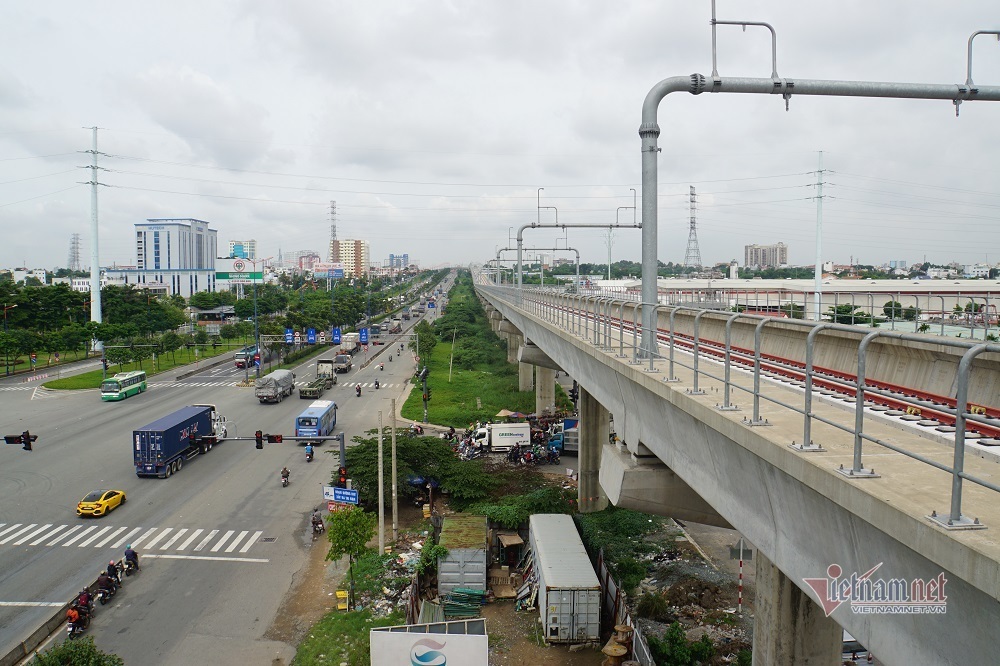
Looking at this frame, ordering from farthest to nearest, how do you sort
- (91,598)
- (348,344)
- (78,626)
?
(348,344), (91,598), (78,626)

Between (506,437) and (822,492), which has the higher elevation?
(822,492)

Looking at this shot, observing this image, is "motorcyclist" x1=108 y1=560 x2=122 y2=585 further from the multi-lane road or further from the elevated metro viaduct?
the elevated metro viaduct

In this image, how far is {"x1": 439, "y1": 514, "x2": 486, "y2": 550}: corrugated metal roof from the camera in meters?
17.0

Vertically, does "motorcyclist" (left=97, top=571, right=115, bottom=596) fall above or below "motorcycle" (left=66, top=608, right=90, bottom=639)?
above

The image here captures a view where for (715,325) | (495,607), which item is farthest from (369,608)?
(715,325)

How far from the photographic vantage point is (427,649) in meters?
11.4

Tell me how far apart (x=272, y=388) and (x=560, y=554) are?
31.0 metres

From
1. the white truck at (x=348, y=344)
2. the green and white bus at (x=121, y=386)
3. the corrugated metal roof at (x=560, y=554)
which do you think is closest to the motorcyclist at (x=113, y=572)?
the corrugated metal roof at (x=560, y=554)

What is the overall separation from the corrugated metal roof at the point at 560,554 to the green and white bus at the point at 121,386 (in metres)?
35.8

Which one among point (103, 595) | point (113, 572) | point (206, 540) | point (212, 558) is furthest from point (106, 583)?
point (206, 540)

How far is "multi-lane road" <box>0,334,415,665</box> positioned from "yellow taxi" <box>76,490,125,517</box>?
300 mm

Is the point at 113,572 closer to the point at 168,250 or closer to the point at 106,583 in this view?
the point at 106,583

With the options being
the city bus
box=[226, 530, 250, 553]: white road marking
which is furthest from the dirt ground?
the city bus

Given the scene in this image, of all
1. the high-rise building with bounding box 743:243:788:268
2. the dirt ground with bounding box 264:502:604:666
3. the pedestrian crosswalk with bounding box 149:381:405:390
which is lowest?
the dirt ground with bounding box 264:502:604:666
